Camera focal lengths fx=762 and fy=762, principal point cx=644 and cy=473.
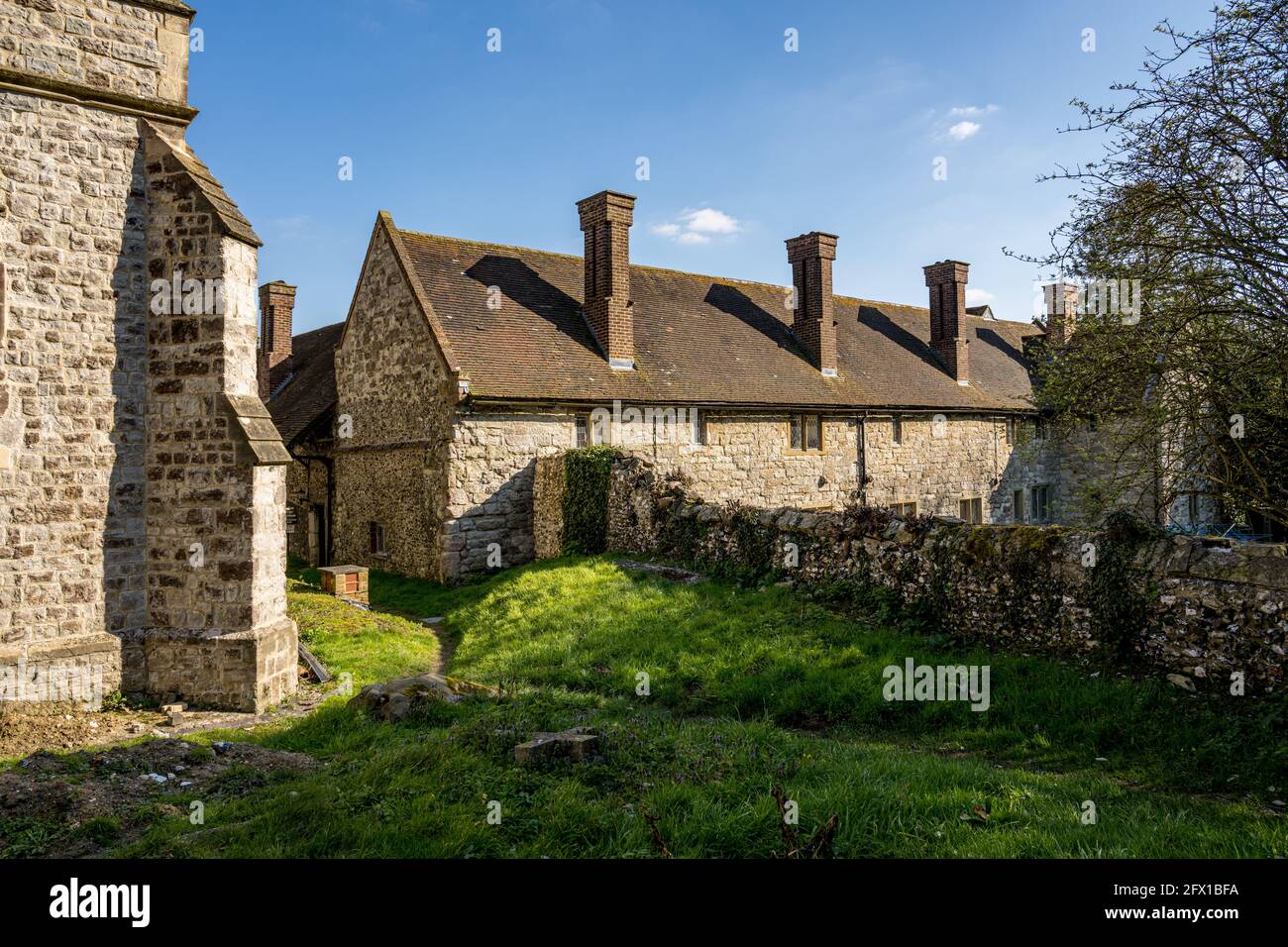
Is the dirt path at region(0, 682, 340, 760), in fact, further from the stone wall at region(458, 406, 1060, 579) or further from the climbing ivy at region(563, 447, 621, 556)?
the stone wall at region(458, 406, 1060, 579)

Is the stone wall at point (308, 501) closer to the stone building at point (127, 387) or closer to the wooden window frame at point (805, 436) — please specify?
the wooden window frame at point (805, 436)

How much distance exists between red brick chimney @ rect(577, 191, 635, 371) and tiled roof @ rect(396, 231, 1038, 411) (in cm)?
42

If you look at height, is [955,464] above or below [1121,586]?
above

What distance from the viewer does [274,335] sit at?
26672 mm

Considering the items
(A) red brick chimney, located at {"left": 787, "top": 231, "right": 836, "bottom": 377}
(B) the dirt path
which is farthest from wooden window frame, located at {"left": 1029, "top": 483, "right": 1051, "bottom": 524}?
(B) the dirt path

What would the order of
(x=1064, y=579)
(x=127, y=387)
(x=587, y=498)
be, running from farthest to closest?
(x=587, y=498), (x=127, y=387), (x=1064, y=579)

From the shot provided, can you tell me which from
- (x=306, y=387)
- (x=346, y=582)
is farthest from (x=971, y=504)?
(x=306, y=387)

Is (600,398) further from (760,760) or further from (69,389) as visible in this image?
(760,760)

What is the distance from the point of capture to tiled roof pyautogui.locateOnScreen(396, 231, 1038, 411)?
1788cm

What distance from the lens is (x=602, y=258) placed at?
19359mm

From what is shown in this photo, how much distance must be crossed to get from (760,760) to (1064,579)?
4.56 m

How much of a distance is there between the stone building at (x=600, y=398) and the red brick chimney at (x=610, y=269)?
49mm

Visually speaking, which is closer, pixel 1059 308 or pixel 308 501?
pixel 308 501
